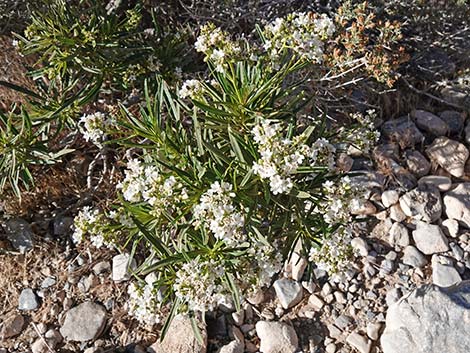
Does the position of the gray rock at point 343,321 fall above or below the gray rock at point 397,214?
below

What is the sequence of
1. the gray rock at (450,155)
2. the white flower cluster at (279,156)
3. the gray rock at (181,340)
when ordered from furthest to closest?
the gray rock at (450,155) < the gray rock at (181,340) < the white flower cluster at (279,156)

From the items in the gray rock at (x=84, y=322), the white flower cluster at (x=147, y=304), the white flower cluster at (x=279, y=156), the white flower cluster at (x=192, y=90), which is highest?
the white flower cluster at (x=192, y=90)

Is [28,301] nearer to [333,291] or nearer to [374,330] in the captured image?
[333,291]

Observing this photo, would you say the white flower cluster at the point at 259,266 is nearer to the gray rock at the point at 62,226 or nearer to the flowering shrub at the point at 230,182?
the flowering shrub at the point at 230,182

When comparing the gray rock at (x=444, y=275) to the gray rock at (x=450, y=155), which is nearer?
the gray rock at (x=444, y=275)

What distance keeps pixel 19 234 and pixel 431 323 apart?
8.49 ft

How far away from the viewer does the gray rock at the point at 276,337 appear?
2982 millimetres

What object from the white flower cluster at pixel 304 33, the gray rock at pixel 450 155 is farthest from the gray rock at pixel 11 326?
the gray rock at pixel 450 155

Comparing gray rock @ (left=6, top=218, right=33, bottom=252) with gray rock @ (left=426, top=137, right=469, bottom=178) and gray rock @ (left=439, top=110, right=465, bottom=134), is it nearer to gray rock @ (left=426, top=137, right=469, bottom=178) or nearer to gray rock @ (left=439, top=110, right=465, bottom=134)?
gray rock @ (left=426, top=137, right=469, bottom=178)

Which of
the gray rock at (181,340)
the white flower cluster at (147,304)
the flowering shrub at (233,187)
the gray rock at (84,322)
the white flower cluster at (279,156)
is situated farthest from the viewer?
the gray rock at (84,322)

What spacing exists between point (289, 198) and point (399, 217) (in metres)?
1.30

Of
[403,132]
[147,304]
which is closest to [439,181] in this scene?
[403,132]

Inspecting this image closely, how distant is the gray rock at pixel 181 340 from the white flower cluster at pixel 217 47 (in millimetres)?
1460

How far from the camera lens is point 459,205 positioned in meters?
3.41
